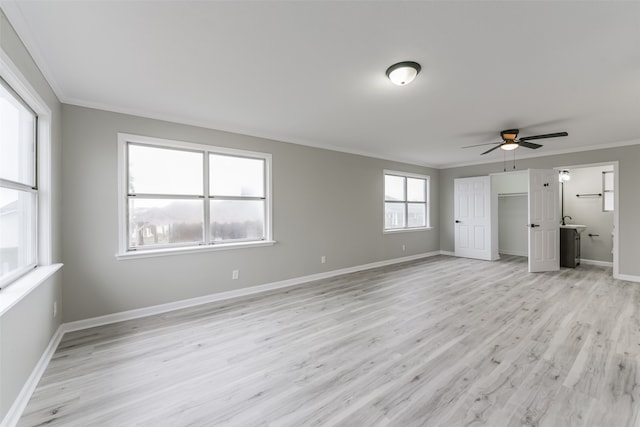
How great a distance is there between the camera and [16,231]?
2066 millimetres

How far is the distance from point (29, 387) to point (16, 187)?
1.39 metres

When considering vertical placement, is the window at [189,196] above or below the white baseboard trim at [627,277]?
above

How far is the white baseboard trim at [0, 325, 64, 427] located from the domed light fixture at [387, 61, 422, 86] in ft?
11.4

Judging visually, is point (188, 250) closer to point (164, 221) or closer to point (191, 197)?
point (164, 221)

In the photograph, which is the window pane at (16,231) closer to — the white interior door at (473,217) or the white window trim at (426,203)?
the white window trim at (426,203)

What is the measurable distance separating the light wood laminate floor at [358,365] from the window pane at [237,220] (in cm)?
→ 96

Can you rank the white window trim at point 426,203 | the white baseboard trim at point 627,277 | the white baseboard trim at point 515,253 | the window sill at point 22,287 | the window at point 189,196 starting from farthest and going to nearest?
the white baseboard trim at point 515,253 → the white window trim at point 426,203 → the white baseboard trim at point 627,277 → the window at point 189,196 → the window sill at point 22,287

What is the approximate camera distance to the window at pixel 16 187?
184 cm

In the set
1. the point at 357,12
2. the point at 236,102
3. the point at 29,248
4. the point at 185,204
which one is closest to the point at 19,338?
the point at 29,248

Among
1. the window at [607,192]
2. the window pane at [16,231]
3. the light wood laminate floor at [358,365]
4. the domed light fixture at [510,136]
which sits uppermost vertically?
the domed light fixture at [510,136]

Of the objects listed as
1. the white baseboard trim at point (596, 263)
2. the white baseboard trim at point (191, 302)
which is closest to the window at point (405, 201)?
the white baseboard trim at point (191, 302)

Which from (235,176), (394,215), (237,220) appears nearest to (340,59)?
(235,176)

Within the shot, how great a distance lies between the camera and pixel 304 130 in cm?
420

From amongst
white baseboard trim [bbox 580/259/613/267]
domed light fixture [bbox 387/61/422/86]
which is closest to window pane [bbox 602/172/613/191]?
white baseboard trim [bbox 580/259/613/267]
